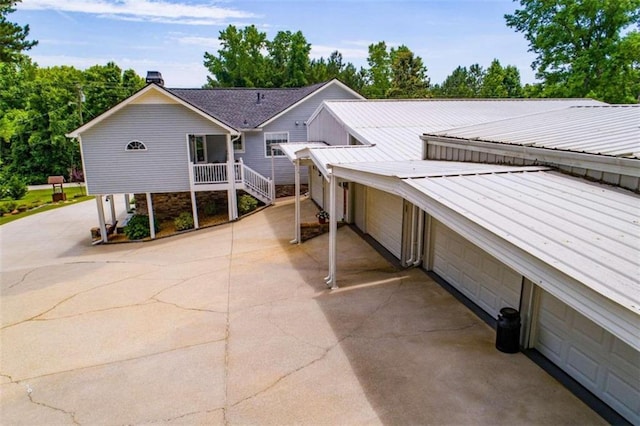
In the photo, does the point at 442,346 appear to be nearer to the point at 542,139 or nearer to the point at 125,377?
the point at 542,139

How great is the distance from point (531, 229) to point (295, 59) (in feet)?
153

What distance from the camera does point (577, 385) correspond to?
5156 millimetres

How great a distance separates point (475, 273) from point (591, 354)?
110 inches

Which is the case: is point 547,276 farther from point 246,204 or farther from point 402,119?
point 246,204

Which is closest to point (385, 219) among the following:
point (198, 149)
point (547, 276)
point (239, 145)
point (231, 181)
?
point (547, 276)

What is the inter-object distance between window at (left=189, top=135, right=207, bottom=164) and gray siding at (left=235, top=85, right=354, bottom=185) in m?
1.89

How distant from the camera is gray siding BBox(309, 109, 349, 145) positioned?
49.1 feet

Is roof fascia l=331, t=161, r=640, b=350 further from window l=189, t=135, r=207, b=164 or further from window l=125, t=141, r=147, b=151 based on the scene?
window l=189, t=135, r=207, b=164

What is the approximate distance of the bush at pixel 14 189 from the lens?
25739mm

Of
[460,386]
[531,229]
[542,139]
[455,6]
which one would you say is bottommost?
[460,386]

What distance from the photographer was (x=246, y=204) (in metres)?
19.5

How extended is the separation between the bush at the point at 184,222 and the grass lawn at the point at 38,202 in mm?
11001

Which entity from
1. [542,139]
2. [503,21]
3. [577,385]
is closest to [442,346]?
[577,385]

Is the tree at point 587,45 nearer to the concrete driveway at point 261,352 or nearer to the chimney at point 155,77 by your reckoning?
the concrete driveway at point 261,352
